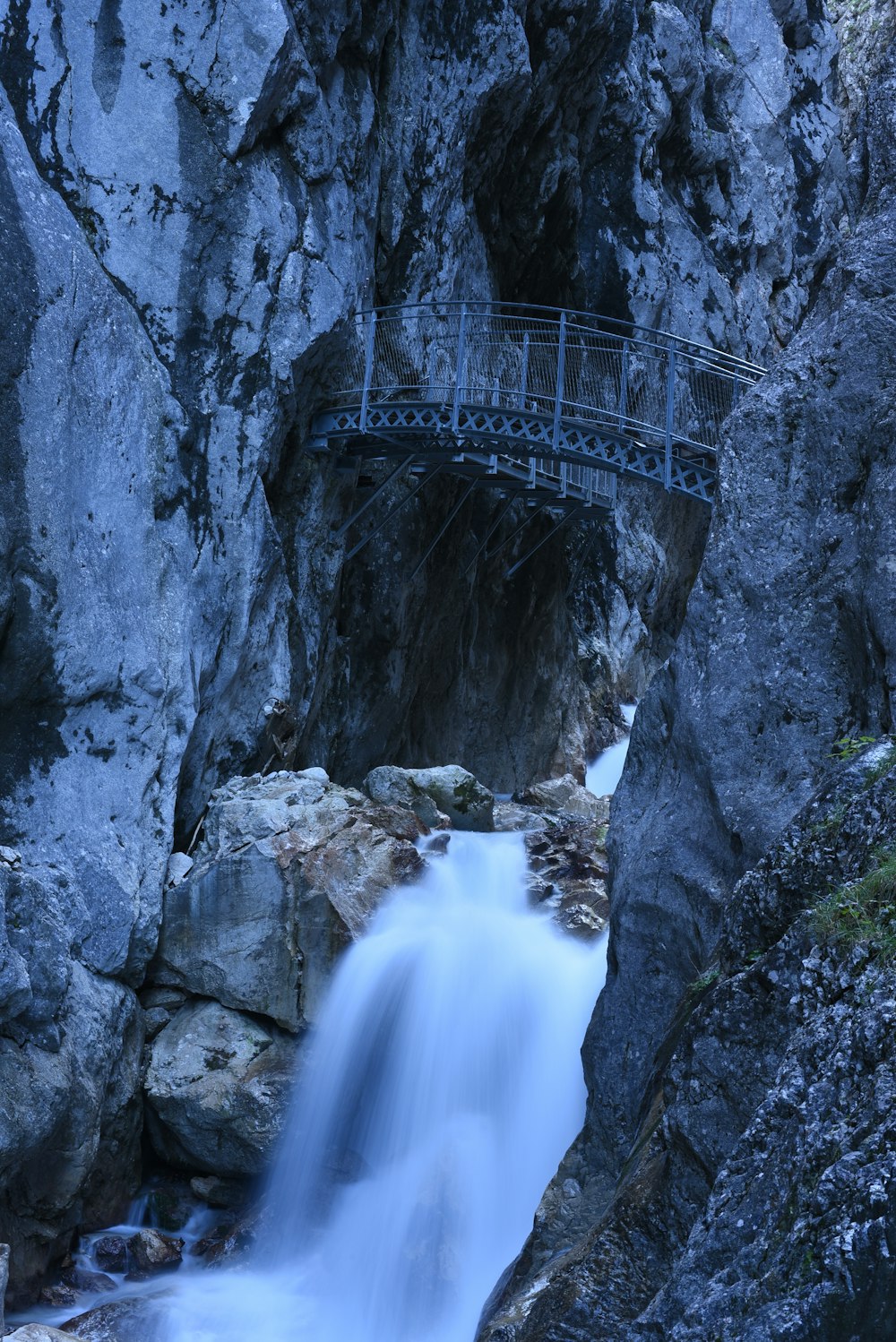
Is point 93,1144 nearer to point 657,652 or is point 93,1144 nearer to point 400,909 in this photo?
point 400,909

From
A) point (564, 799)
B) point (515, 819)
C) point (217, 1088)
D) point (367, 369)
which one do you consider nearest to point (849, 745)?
point (217, 1088)

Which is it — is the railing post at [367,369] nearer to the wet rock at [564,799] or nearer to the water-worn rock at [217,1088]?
the wet rock at [564,799]

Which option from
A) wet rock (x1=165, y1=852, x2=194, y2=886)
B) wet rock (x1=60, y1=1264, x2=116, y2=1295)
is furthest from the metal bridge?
wet rock (x1=60, y1=1264, x2=116, y2=1295)

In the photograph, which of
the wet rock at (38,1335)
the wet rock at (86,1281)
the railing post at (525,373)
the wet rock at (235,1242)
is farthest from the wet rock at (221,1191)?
the railing post at (525,373)

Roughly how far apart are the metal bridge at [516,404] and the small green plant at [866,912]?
1059 centimetres

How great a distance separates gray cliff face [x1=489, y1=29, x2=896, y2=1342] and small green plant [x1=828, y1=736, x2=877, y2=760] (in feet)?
0.37

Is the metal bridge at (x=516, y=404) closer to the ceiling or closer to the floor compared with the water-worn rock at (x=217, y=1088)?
closer to the ceiling

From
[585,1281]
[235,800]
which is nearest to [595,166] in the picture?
[235,800]

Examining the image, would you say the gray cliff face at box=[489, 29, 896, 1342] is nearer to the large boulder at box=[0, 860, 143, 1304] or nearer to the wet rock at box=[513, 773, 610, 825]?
the large boulder at box=[0, 860, 143, 1304]

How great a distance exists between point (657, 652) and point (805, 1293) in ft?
90.1

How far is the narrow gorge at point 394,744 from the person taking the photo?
5414mm

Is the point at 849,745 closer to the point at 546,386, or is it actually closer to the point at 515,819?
the point at 515,819

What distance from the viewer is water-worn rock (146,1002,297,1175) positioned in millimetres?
12070

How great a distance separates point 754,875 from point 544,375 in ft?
42.8
